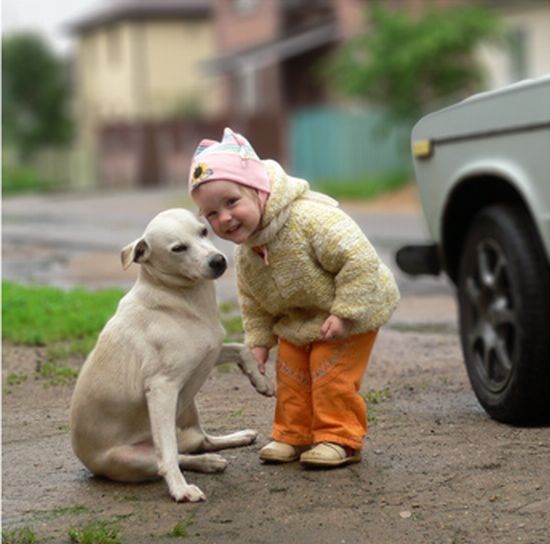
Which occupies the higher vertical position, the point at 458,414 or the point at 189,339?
the point at 189,339

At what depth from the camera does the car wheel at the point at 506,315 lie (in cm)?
579

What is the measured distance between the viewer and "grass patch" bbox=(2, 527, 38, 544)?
4.61 metres

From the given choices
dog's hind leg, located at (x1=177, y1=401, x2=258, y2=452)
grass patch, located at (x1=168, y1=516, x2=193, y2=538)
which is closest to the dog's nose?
dog's hind leg, located at (x1=177, y1=401, x2=258, y2=452)

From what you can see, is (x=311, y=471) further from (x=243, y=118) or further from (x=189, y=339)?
(x=243, y=118)

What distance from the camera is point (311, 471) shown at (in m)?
5.35

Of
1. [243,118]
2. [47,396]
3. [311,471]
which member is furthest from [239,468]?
[243,118]

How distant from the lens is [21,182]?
36.0 meters

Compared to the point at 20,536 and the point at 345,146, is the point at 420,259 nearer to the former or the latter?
the point at 20,536

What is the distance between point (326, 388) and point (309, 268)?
1.47ft

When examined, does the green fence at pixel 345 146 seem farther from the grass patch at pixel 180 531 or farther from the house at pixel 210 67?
the grass patch at pixel 180 531

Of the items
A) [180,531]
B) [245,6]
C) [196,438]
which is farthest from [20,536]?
[245,6]

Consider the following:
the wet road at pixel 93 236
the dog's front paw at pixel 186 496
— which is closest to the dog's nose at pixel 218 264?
the dog's front paw at pixel 186 496

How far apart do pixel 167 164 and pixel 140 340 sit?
36104mm

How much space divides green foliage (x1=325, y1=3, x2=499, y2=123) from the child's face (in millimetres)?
22372
